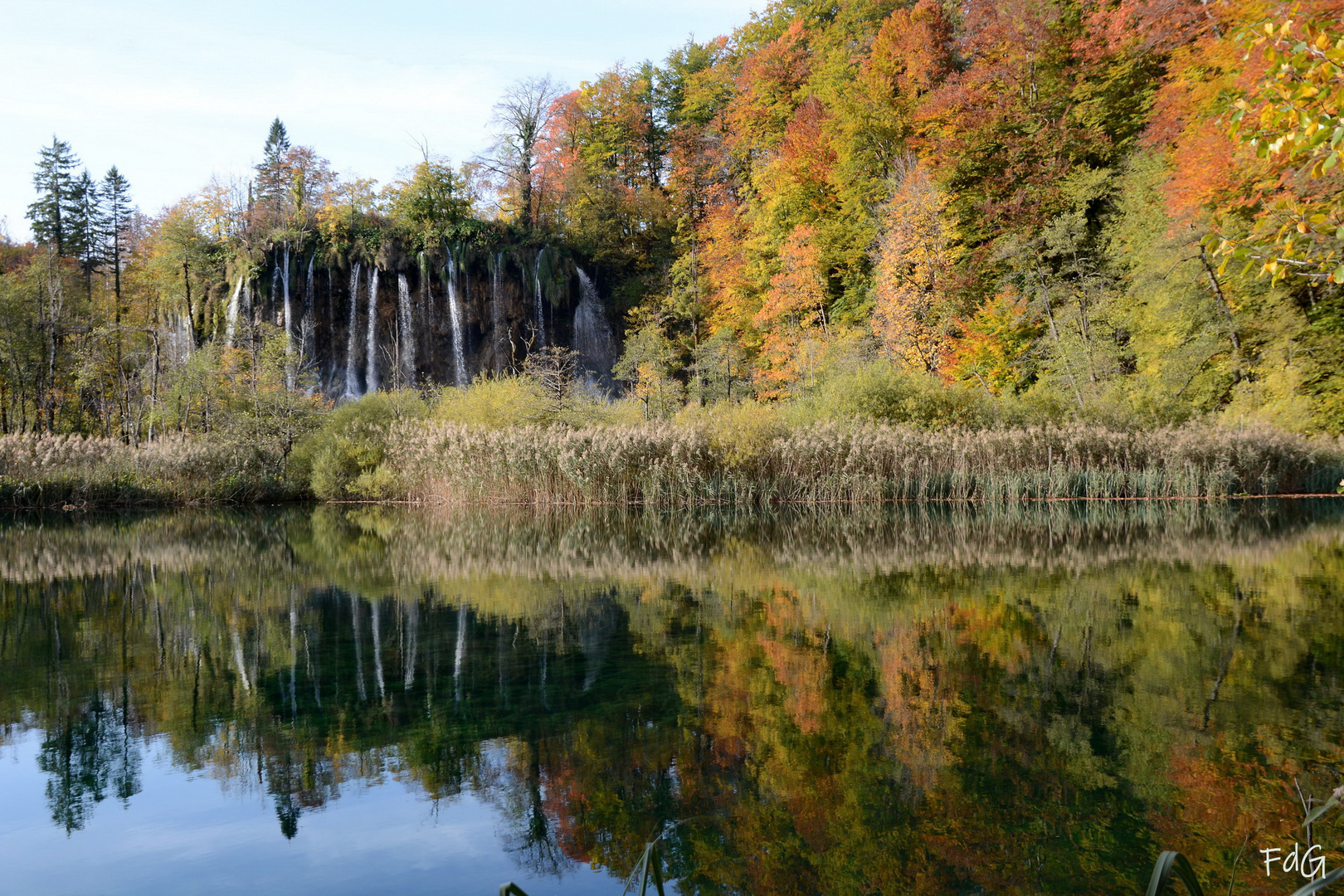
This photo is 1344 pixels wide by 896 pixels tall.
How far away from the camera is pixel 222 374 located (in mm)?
20469

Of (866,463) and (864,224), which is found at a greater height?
(864,224)

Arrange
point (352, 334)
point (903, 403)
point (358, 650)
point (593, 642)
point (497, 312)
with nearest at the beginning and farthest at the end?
point (358, 650) < point (593, 642) < point (903, 403) < point (352, 334) < point (497, 312)

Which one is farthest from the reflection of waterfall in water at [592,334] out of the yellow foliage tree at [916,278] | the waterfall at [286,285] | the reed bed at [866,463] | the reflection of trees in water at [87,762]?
the reflection of trees in water at [87,762]

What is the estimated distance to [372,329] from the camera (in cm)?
2758

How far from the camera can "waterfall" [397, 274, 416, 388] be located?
27.2m

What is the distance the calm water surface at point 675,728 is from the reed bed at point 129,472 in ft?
32.4

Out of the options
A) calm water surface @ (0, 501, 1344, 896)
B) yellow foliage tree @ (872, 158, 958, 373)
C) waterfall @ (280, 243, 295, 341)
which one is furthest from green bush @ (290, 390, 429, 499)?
yellow foliage tree @ (872, 158, 958, 373)

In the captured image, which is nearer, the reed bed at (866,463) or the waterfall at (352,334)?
the reed bed at (866,463)

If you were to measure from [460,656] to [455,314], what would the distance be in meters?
24.9

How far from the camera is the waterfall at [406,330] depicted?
89.2 ft

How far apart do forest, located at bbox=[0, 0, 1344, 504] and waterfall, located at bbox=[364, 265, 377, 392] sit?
79mm

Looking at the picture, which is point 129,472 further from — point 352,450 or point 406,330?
point 406,330

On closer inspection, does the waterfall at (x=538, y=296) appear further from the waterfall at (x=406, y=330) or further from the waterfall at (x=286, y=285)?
the waterfall at (x=286, y=285)

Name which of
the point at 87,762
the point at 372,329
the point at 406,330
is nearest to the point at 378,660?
the point at 87,762
